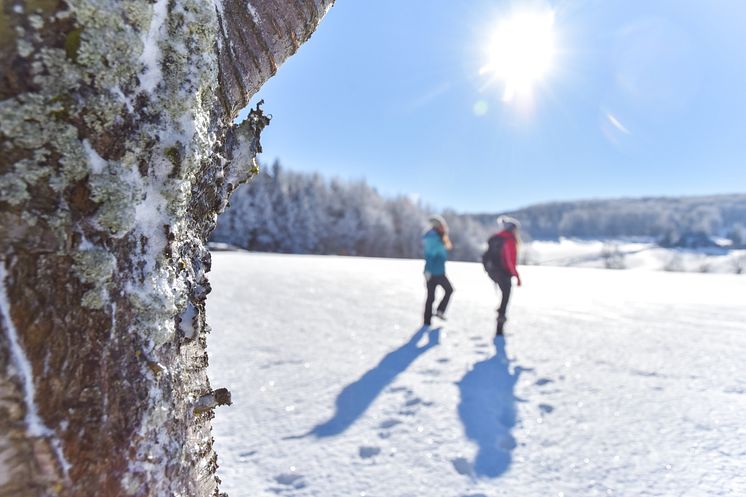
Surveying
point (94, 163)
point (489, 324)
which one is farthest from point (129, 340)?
point (489, 324)

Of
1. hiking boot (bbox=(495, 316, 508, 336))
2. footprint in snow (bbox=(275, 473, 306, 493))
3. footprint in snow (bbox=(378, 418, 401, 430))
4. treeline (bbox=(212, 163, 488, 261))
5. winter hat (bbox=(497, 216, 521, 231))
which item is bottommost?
footprint in snow (bbox=(275, 473, 306, 493))

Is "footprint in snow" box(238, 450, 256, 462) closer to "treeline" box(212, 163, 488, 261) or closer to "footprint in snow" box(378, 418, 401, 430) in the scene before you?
"footprint in snow" box(378, 418, 401, 430)

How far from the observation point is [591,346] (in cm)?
500

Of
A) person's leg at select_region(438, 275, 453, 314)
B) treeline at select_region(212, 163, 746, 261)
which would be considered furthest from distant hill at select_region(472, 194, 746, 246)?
person's leg at select_region(438, 275, 453, 314)

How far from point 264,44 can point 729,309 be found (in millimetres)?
9590

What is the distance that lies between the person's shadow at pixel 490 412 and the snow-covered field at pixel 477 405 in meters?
0.01

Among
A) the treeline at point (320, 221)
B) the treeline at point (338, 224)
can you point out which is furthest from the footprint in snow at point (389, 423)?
the treeline at point (320, 221)

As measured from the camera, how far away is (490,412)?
3.12 m

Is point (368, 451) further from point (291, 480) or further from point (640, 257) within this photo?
point (640, 257)

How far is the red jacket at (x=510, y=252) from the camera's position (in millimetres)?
5555

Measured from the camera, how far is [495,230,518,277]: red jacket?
5555 mm

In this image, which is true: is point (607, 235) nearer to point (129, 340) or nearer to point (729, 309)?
point (729, 309)

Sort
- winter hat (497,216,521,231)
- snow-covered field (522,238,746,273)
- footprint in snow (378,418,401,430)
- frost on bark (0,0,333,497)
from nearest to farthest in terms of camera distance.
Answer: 1. frost on bark (0,0,333,497)
2. footprint in snow (378,418,401,430)
3. winter hat (497,216,521,231)
4. snow-covered field (522,238,746,273)

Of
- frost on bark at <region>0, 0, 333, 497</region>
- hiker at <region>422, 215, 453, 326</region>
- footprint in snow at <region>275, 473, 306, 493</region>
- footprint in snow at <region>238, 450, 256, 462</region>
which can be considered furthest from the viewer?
hiker at <region>422, 215, 453, 326</region>
